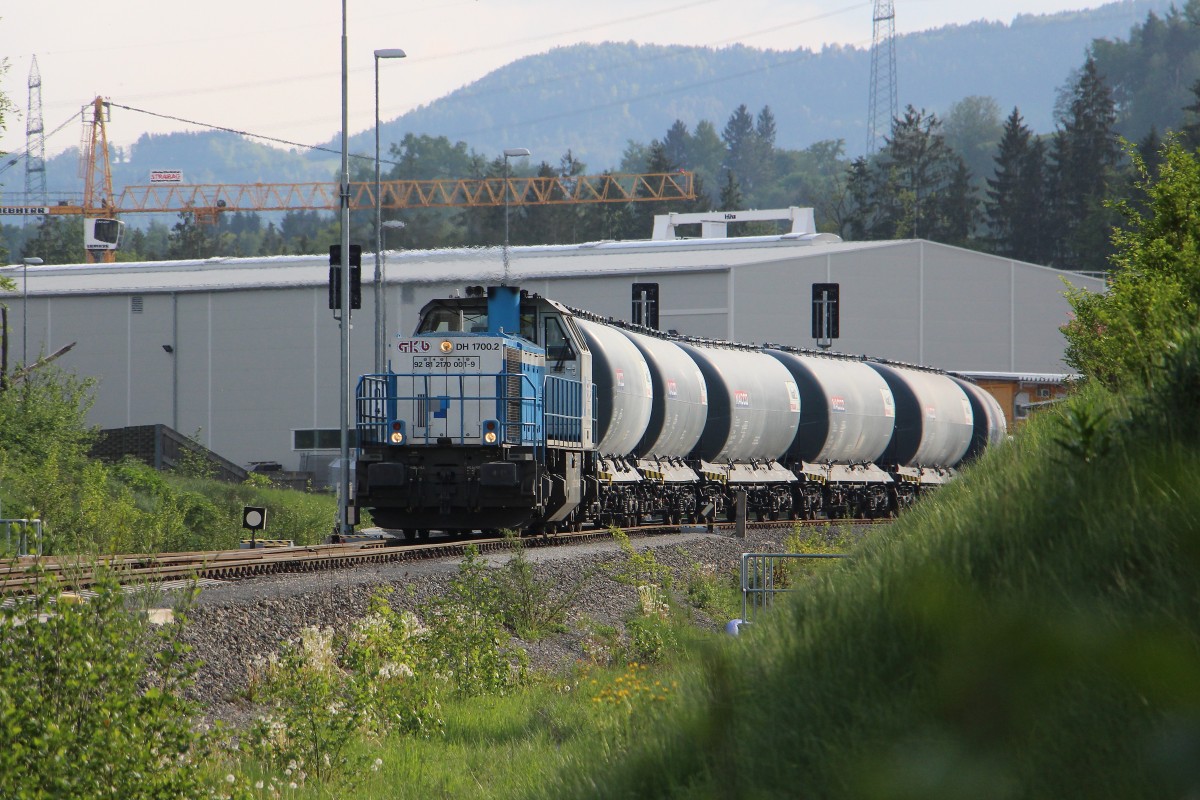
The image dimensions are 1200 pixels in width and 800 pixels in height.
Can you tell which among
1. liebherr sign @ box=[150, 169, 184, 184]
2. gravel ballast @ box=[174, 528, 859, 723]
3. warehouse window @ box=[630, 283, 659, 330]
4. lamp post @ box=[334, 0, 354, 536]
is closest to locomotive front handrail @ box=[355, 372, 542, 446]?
gravel ballast @ box=[174, 528, 859, 723]

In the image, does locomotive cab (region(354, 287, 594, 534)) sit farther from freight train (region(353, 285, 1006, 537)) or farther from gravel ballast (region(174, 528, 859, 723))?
gravel ballast (region(174, 528, 859, 723))

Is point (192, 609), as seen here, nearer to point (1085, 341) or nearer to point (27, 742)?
point (27, 742)

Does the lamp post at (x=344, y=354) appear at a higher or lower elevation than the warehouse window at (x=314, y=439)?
higher

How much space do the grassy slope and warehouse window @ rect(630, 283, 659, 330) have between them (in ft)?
109

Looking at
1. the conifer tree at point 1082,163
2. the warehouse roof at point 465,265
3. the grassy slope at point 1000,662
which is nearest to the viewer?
the grassy slope at point 1000,662

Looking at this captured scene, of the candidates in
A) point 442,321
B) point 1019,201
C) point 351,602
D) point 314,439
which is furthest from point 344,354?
point 1019,201

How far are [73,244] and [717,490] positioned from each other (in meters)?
129

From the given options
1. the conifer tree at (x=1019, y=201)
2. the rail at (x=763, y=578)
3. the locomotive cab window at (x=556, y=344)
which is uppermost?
the conifer tree at (x=1019, y=201)

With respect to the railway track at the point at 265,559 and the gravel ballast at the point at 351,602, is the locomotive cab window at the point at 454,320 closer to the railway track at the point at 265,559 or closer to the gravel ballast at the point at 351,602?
the railway track at the point at 265,559

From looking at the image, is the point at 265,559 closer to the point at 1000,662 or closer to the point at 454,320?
the point at 454,320

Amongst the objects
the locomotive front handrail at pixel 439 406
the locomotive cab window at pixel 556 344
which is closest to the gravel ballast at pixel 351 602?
the locomotive front handrail at pixel 439 406

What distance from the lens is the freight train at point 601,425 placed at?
2042cm

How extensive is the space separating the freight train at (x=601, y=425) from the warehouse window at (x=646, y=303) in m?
7.50

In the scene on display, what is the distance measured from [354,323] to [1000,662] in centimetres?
5819
